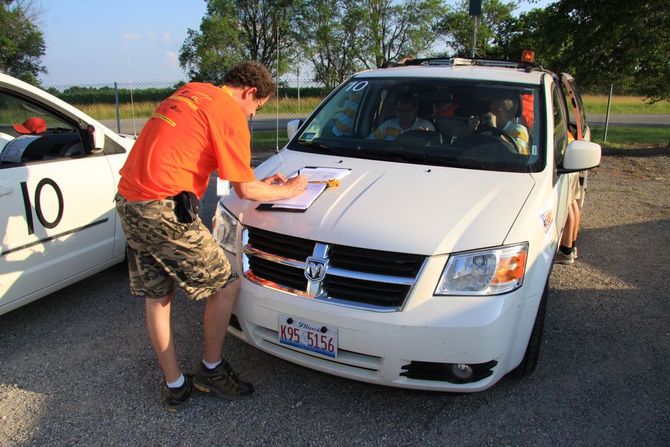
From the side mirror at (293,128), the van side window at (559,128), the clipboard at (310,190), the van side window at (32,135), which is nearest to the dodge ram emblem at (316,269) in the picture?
the clipboard at (310,190)

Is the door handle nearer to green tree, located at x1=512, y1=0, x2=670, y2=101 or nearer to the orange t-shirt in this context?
the orange t-shirt

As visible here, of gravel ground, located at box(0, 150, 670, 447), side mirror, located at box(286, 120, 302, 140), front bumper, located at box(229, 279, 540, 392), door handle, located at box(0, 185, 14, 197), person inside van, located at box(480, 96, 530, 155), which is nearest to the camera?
front bumper, located at box(229, 279, 540, 392)

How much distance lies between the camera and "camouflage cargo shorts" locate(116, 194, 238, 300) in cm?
240

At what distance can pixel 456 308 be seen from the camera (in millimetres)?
2342

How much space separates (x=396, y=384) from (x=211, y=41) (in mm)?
36997

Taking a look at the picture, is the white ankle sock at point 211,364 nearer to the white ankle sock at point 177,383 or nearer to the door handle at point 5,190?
the white ankle sock at point 177,383

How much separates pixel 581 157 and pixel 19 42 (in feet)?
138

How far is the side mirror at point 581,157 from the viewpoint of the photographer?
3.24m

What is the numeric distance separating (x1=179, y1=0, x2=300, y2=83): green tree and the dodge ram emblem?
107 ft

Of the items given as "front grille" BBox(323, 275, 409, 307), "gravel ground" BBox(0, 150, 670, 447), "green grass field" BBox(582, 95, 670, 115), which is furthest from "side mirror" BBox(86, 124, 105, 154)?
"green grass field" BBox(582, 95, 670, 115)

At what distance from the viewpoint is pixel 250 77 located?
260 cm

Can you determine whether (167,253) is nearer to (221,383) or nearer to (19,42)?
(221,383)

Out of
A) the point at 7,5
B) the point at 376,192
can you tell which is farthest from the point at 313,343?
the point at 7,5

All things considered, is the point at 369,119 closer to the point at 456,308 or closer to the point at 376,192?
the point at 376,192
